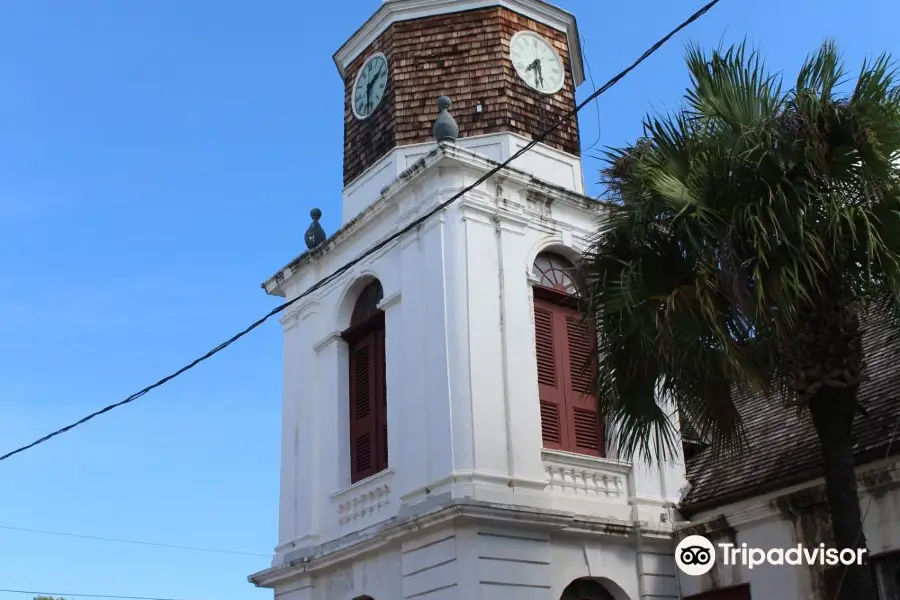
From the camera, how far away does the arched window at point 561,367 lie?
1614 cm

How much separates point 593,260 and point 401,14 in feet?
31.1

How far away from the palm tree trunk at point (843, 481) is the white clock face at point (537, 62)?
Result: 1050cm

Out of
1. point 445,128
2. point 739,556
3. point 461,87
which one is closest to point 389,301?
point 445,128

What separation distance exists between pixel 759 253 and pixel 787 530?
19.5ft

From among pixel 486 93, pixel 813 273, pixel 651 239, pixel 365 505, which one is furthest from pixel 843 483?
pixel 486 93

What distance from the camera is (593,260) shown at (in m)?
11.6

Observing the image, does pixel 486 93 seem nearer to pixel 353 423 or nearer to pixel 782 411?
pixel 353 423

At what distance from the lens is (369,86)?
64.8ft

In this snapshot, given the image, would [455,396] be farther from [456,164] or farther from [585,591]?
[456,164]

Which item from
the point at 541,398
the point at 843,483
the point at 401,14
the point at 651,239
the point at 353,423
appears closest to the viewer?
the point at 843,483

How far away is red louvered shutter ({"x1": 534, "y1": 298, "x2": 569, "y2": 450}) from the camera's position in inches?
631

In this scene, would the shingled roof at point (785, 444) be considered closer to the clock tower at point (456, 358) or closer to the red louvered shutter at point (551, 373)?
the clock tower at point (456, 358)

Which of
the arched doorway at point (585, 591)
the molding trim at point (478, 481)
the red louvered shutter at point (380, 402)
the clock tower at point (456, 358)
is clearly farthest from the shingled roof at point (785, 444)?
the red louvered shutter at point (380, 402)

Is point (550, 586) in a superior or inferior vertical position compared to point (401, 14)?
inferior
